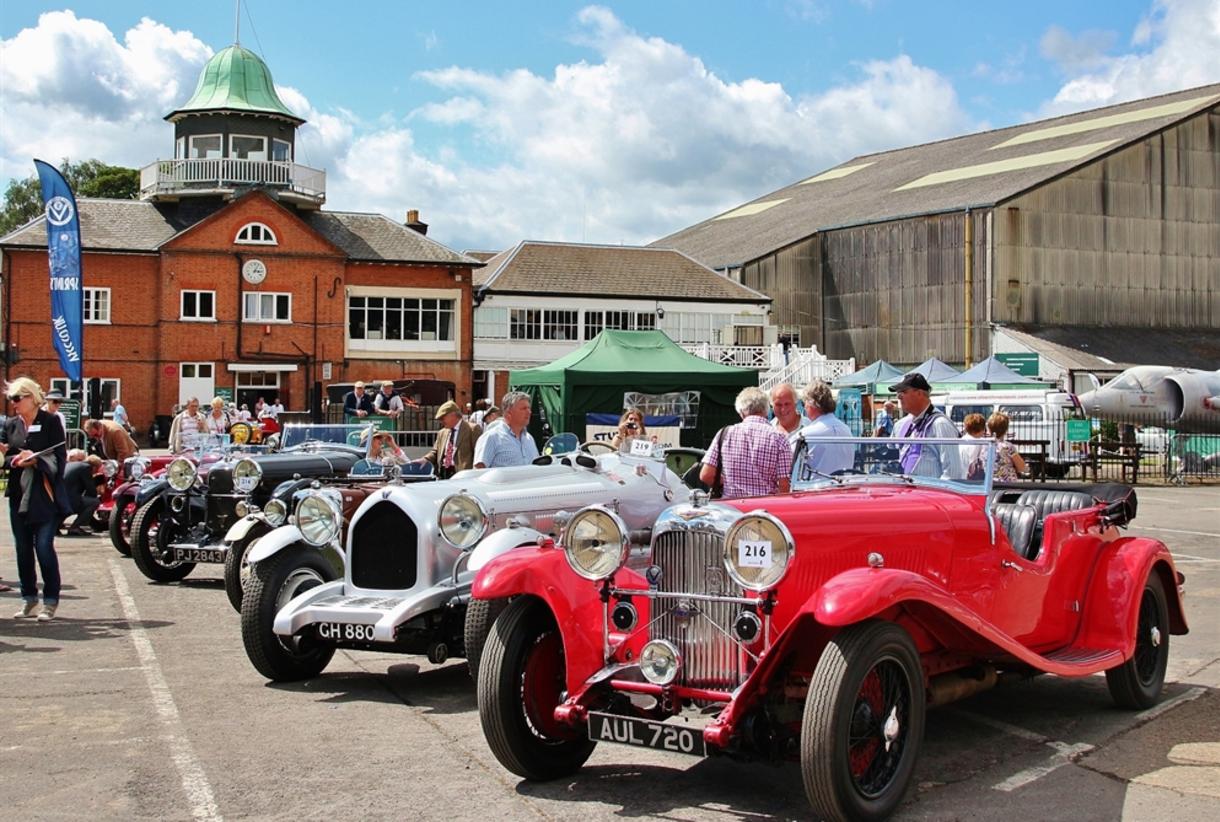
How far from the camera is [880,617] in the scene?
17.0 ft

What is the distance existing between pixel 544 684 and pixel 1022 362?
39.0 m

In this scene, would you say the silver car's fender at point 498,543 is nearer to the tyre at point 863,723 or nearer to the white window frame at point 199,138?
the tyre at point 863,723

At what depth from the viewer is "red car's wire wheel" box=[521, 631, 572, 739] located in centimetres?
573

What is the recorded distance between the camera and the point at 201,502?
12789 millimetres

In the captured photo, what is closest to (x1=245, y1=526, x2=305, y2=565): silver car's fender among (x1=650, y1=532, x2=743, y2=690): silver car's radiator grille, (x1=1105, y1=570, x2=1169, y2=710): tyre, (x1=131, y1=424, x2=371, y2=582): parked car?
(x1=131, y1=424, x2=371, y2=582): parked car

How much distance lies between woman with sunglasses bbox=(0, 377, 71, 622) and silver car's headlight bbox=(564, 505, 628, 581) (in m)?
5.63

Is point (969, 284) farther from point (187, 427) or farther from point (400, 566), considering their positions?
point (400, 566)

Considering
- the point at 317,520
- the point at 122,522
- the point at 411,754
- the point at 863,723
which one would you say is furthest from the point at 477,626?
the point at 122,522

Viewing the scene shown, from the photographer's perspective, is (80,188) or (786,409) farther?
(80,188)

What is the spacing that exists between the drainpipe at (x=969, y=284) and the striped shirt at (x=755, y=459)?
41.4 metres

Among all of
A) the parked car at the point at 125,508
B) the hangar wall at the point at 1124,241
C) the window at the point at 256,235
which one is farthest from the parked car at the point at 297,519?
the hangar wall at the point at 1124,241

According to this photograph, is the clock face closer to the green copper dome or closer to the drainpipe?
the green copper dome

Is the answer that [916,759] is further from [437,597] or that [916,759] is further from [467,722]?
[437,597]

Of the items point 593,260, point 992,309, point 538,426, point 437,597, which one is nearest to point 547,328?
point 593,260
